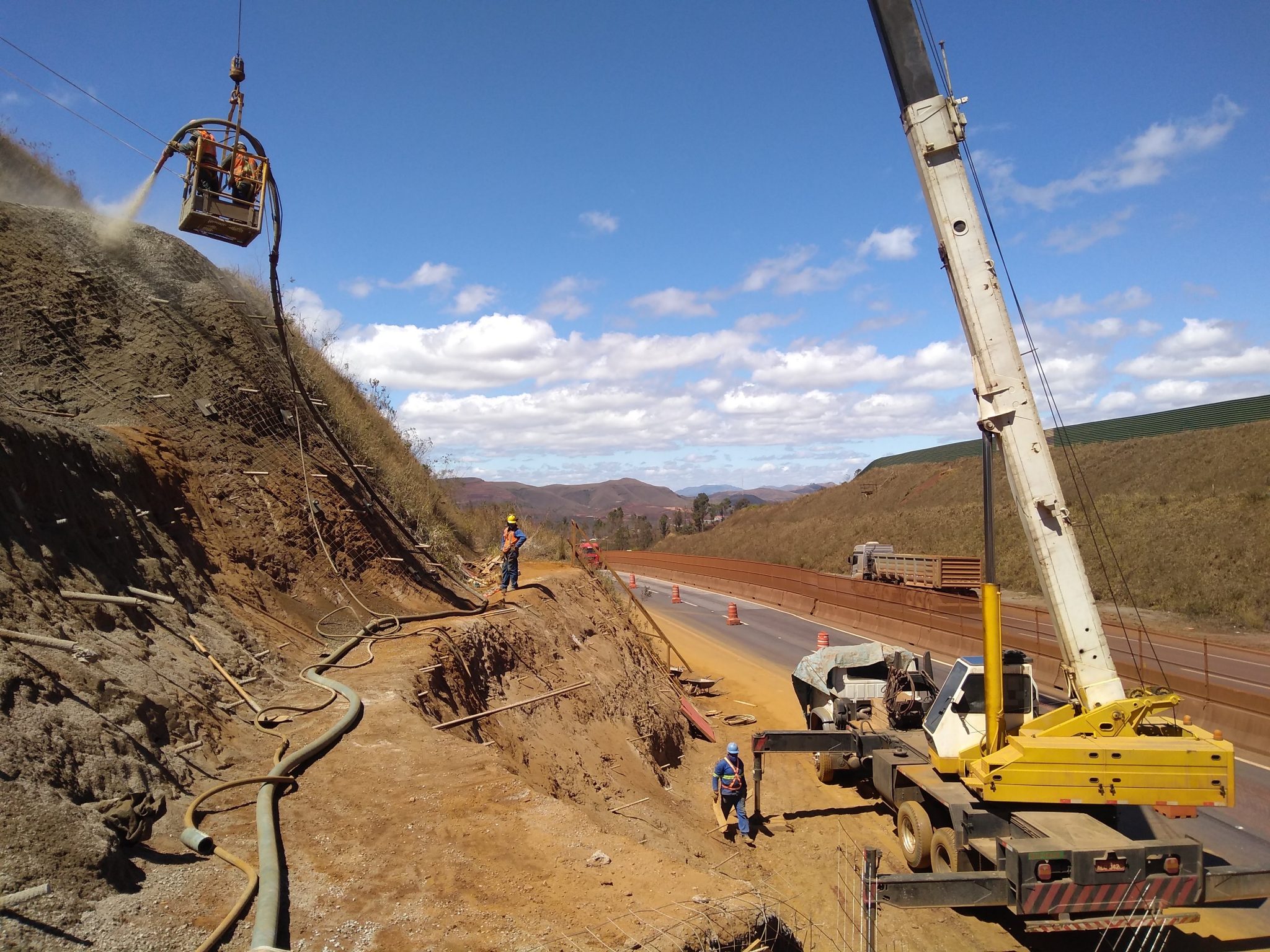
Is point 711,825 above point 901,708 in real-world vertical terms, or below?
below

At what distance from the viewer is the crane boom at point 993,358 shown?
313 inches

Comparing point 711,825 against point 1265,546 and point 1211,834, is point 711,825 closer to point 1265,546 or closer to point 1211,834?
point 1211,834

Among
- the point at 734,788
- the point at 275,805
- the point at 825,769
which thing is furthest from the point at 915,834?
the point at 275,805

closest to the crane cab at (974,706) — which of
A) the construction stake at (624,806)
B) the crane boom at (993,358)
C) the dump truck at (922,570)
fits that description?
the crane boom at (993,358)

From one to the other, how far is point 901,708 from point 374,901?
340 inches

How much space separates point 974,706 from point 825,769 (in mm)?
4286

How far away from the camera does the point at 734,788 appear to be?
10656mm

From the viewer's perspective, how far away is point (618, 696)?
1434 centimetres

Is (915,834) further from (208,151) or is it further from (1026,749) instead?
(208,151)

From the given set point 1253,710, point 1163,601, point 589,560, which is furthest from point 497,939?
point 1163,601

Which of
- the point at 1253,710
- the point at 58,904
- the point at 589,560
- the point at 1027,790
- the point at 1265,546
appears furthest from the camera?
the point at 1265,546

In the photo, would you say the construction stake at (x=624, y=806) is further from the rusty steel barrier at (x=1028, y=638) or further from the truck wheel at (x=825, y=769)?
the rusty steel barrier at (x=1028, y=638)

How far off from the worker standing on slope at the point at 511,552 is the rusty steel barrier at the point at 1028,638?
33.2ft

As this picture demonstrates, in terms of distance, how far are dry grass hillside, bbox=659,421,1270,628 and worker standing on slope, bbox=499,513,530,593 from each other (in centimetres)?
2415
